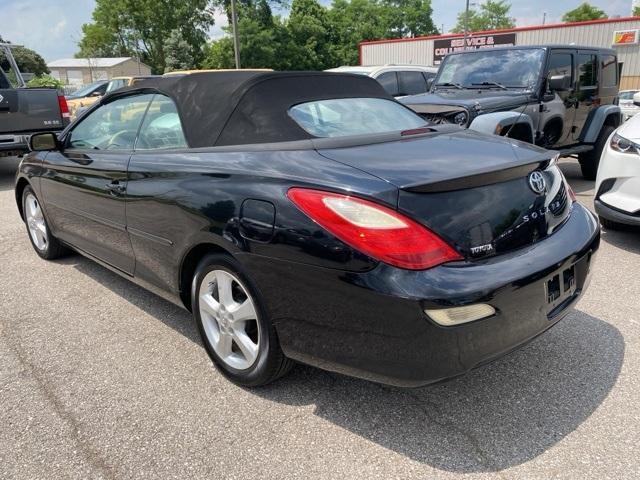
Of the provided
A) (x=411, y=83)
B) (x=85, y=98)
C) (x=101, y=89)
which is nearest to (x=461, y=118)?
(x=411, y=83)

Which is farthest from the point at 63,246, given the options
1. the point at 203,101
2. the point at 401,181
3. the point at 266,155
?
the point at 401,181

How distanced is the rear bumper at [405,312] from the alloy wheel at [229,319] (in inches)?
9.5

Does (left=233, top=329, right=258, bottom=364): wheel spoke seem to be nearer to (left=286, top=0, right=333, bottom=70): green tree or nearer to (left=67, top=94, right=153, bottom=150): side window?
(left=67, top=94, right=153, bottom=150): side window

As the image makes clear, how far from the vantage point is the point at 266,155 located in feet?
8.20

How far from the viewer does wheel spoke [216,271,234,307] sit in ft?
8.62

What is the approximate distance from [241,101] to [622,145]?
3.61 m

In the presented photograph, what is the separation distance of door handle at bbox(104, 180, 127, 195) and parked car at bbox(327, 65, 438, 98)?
8485 mm

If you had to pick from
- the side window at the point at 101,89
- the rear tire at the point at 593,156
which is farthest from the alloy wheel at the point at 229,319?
the side window at the point at 101,89

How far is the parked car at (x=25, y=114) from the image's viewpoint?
28.1 ft

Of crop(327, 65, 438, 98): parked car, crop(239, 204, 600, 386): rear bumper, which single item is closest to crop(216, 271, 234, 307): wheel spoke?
crop(239, 204, 600, 386): rear bumper

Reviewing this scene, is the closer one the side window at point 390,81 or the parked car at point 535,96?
the parked car at point 535,96

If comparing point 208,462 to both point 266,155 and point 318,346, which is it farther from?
point 266,155

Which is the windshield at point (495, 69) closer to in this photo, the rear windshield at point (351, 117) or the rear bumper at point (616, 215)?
the rear bumper at point (616, 215)

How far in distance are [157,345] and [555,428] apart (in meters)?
2.18
